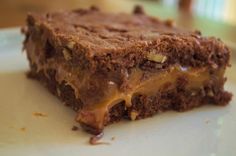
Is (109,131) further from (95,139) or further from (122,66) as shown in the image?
(122,66)

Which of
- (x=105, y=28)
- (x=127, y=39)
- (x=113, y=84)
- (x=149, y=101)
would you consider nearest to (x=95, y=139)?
(x=113, y=84)

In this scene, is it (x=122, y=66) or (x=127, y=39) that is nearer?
(x=122, y=66)

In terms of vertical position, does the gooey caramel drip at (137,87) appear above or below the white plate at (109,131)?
above

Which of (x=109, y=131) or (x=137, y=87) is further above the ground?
(x=137, y=87)

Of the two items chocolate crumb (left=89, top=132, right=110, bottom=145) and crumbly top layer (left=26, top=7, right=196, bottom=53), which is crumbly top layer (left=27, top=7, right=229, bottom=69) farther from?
chocolate crumb (left=89, top=132, right=110, bottom=145)

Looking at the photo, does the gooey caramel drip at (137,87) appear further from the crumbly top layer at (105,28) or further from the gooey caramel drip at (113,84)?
the crumbly top layer at (105,28)

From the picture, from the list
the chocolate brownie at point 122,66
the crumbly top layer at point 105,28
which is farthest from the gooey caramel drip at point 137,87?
the crumbly top layer at point 105,28

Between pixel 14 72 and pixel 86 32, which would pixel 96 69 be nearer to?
pixel 86 32

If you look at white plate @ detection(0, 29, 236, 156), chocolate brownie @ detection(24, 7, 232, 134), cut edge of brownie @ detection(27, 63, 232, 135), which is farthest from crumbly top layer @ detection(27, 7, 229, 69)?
white plate @ detection(0, 29, 236, 156)
